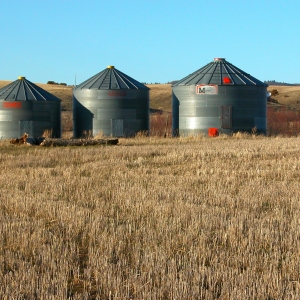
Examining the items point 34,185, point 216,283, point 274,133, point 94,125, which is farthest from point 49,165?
point 274,133

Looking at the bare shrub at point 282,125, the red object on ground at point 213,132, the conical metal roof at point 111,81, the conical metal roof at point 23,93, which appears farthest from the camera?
the bare shrub at point 282,125

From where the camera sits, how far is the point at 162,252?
274 inches

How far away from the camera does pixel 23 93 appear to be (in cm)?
3316

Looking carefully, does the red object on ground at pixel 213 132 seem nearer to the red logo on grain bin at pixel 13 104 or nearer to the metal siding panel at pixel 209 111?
the metal siding panel at pixel 209 111

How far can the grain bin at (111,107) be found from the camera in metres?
32.8

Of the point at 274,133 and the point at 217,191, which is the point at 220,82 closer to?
the point at 274,133

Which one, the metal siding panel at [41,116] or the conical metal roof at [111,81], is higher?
the conical metal roof at [111,81]

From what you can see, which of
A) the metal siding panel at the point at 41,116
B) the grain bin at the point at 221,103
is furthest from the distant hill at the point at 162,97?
the grain bin at the point at 221,103

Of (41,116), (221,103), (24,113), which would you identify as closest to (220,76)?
(221,103)

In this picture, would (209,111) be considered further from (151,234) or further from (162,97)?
(162,97)

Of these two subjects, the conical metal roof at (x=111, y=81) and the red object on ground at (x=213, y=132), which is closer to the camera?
the red object on ground at (x=213, y=132)

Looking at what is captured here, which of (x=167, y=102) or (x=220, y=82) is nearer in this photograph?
(x=220, y=82)

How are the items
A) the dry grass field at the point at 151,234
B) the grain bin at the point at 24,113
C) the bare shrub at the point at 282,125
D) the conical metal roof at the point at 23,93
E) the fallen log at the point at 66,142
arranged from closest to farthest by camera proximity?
the dry grass field at the point at 151,234 < the fallen log at the point at 66,142 < the grain bin at the point at 24,113 < the conical metal roof at the point at 23,93 < the bare shrub at the point at 282,125

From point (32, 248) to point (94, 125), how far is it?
26095 mm
